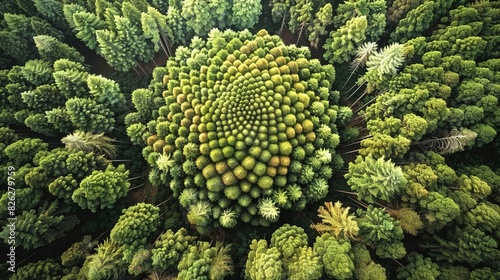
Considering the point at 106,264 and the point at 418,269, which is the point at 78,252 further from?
the point at 418,269

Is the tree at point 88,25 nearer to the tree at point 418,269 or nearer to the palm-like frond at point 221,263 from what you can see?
the palm-like frond at point 221,263

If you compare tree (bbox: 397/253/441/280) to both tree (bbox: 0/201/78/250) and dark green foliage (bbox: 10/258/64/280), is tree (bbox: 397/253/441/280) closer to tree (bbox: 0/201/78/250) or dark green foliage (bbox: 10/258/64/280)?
dark green foliage (bbox: 10/258/64/280)

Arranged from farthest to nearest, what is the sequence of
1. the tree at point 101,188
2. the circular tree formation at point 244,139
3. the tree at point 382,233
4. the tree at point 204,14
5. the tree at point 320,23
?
1. the tree at point 320,23
2. the tree at point 204,14
3. the circular tree formation at point 244,139
4. the tree at point 101,188
5. the tree at point 382,233

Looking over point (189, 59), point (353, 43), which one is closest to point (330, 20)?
point (353, 43)

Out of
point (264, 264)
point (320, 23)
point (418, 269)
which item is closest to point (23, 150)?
point (264, 264)

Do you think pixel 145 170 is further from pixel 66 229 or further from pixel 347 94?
pixel 347 94

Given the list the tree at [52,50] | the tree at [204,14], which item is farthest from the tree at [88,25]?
the tree at [204,14]

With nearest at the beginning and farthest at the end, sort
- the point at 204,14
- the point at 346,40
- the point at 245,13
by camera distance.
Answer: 1. the point at 346,40
2. the point at 204,14
3. the point at 245,13

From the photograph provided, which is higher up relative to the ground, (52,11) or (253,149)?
(52,11)
